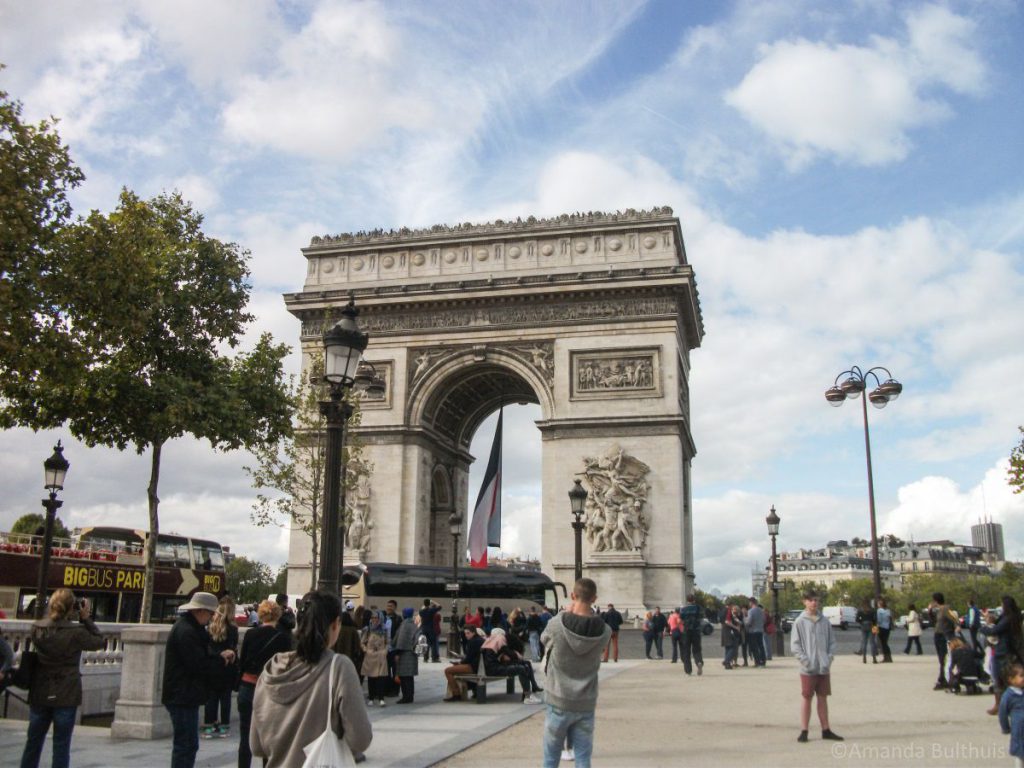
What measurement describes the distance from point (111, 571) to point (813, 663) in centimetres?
2142

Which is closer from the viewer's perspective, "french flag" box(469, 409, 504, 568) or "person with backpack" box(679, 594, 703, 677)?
"person with backpack" box(679, 594, 703, 677)

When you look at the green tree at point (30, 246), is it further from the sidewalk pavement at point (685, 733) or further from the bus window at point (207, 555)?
the bus window at point (207, 555)

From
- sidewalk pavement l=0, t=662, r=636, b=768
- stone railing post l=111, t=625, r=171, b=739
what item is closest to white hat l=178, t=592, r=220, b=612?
sidewalk pavement l=0, t=662, r=636, b=768

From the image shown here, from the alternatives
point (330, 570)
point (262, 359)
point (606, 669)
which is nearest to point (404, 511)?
point (262, 359)

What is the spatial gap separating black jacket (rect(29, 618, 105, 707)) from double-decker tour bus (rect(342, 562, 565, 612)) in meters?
24.6

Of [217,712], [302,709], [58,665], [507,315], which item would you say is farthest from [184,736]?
[507,315]

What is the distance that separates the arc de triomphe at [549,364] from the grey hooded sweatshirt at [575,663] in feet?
89.1

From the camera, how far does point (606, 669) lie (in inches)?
820

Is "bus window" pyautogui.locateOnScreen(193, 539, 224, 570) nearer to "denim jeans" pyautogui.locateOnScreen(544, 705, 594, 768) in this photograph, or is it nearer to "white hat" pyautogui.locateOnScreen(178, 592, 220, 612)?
"white hat" pyautogui.locateOnScreen(178, 592, 220, 612)

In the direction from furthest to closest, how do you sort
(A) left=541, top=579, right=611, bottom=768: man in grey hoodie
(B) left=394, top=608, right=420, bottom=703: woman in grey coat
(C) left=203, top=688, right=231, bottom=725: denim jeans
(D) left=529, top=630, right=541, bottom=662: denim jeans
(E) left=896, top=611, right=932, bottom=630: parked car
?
1. (E) left=896, top=611, right=932, bottom=630: parked car
2. (D) left=529, top=630, right=541, bottom=662: denim jeans
3. (B) left=394, top=608, right=420, bottom=703: woman in grey coat
4. (C) left=203, top=688, right=231, bottom=725: denim jeans
5. (A) left=541, top=579, right=611, bottom=768: man in grey hoodie

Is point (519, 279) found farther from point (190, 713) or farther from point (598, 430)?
point (190, 713)

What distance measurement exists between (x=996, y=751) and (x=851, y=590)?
134 metres

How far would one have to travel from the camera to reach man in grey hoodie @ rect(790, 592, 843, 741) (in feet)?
31.5

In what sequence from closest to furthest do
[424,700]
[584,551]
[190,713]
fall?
[190,713] < [424,700] < [584,551]
